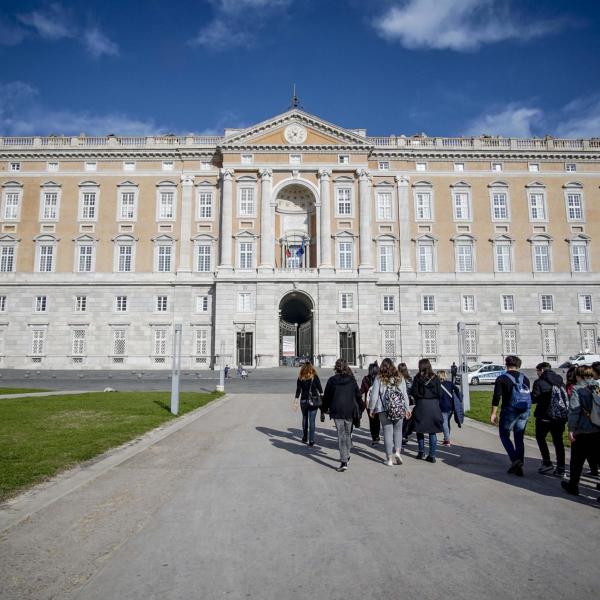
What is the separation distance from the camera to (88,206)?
44969 mm

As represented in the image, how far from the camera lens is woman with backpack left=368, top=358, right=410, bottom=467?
9.12 meters

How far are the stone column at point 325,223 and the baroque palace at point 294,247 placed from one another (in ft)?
0.57

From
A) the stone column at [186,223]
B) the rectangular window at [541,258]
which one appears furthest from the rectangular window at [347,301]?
the rectangular window at [541,258]

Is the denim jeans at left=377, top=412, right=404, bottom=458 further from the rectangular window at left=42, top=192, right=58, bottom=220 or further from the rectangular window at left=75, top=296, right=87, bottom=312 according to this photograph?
the rectangular window at left=42, top=192, right=58, bottom=220

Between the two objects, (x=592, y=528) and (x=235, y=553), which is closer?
(x=235, y=553)

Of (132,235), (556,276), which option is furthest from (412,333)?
(132,235)

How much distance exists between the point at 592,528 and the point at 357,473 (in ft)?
12.2

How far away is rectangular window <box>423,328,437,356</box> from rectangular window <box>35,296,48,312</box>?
3540 centimetres

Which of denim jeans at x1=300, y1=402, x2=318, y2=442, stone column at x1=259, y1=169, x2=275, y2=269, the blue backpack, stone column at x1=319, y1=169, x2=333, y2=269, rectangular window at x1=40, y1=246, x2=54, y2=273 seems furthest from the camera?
rectangular window at x1=40, y1=246, x2=54, y2=273

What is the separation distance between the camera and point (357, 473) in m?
8.27

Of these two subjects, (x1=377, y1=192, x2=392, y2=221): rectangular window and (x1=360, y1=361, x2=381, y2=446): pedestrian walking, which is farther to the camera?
(x1=377, y1=192, x2=392, y2=221): rectangular window

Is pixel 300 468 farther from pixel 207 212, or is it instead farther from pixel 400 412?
pixel 207 212

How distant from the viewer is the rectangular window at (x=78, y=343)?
141 feet

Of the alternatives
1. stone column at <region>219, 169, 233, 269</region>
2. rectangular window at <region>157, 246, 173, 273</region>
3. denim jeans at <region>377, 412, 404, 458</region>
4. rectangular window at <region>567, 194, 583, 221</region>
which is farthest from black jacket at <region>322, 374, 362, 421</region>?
rectangular window at <region>567, 194, 583, 221</region>
